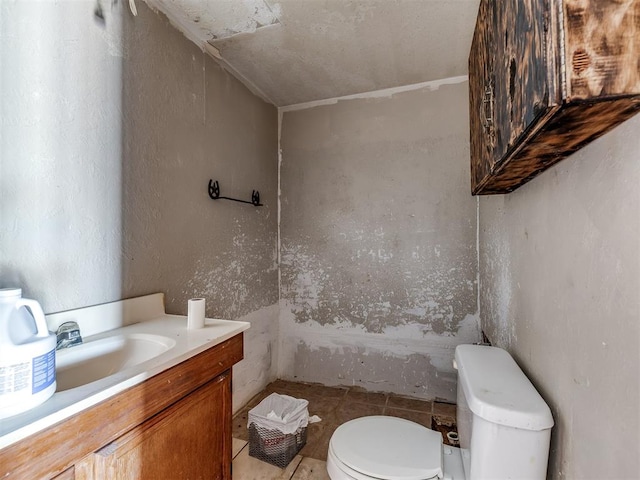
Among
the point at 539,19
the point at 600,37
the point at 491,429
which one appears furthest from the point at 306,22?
the point at 491,429

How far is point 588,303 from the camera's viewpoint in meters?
0.73

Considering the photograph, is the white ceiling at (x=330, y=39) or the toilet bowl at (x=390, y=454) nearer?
the toilet bowl at (x=390, y=454)

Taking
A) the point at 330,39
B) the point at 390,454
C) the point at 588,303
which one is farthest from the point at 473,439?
the point at 330,39

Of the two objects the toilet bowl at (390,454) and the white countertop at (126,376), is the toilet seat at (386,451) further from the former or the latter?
the white countertop at (126,376)

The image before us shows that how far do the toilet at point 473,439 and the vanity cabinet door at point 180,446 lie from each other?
0.42 m

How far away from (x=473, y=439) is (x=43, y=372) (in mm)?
1073

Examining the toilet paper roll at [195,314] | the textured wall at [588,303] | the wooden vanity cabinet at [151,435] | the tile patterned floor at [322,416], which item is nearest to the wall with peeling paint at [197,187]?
the tile patterned floor at [322,416]

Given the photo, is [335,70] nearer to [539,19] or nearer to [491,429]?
[539,19]

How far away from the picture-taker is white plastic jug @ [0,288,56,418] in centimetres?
62

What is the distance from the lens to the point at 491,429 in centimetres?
84

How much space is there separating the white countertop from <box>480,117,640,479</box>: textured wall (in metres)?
1.04

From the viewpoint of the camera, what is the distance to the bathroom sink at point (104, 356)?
Answer: 0.95 metres

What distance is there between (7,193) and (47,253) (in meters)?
0.22

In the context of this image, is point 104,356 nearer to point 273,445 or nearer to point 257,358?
point 273,445
